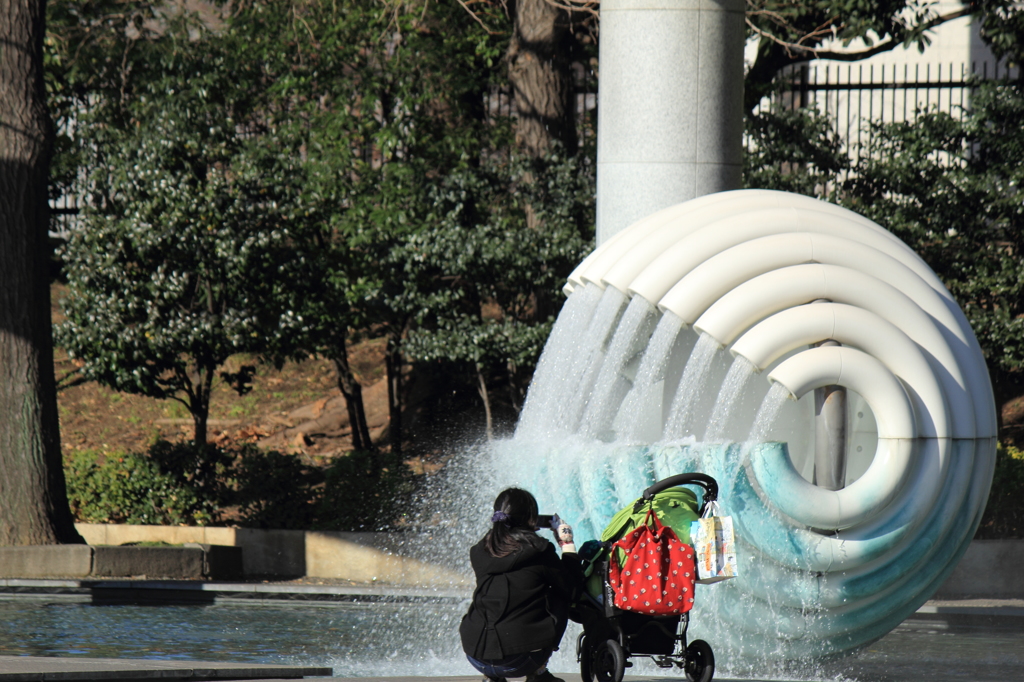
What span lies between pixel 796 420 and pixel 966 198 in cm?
724

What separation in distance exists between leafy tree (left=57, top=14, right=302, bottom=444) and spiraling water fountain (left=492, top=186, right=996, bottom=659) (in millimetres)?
6079

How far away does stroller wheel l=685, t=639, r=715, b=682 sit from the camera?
6301mm

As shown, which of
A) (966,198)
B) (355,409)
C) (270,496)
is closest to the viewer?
(270,496)

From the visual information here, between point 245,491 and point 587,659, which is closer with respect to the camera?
point 587,659

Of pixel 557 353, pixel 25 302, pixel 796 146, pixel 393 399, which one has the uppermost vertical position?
pixel 796 146

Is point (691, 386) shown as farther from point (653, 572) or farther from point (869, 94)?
point (869, 94)

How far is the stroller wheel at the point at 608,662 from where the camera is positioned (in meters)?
6.13

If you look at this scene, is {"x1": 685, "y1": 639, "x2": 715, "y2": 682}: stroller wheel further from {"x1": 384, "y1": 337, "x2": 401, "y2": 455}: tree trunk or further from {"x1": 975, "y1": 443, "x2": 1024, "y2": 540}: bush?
{"x1": 384, "y1": 337, "x2": 401, "y2": 455}: tree trunk

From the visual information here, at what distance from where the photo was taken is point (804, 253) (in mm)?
7824

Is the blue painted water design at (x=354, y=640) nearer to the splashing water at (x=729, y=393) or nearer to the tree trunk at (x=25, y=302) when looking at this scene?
the splashing water at (x=729, y=393)

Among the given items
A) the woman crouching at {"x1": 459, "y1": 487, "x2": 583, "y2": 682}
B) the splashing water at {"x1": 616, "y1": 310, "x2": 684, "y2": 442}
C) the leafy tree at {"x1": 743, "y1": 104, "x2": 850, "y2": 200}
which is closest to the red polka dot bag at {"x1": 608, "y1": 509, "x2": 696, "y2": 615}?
the woman crouching at {"x1": 459, "y1": 487, "x2": 583, "y2": 682}

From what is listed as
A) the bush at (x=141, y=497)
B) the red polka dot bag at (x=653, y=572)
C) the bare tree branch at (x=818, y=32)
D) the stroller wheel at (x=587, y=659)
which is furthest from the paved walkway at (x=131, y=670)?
the bare tree branch at (x=818, y=32)

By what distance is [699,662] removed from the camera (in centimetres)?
636

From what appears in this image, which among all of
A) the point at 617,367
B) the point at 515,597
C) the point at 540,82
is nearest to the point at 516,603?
the point at 515,597
